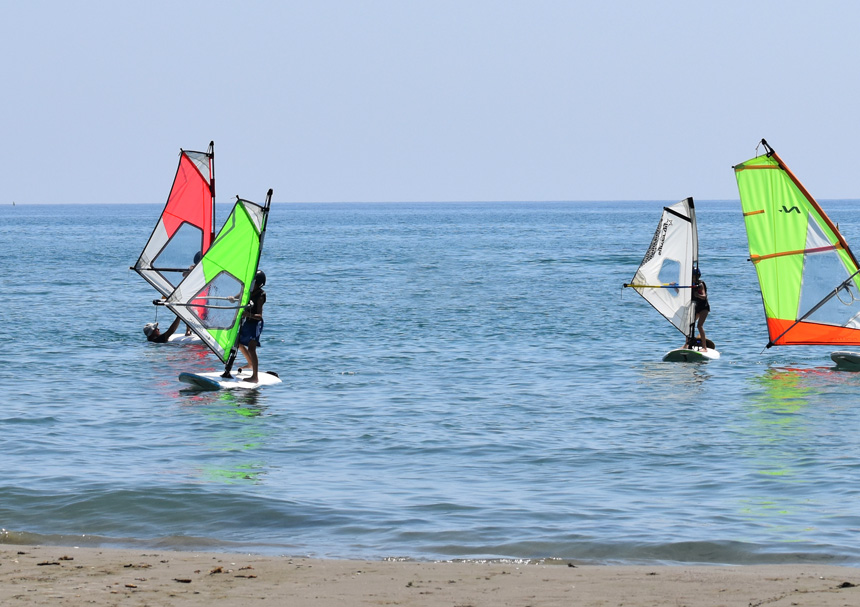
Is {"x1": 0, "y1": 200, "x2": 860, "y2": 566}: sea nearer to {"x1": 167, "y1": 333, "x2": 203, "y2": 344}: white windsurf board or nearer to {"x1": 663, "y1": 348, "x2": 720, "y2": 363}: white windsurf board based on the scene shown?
{"x1": 663, "y1": 348, "x2": 720, "y2": 363}: white windsurf board

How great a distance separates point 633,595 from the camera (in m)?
8.09

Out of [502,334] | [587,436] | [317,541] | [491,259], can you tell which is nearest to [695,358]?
[502,334]

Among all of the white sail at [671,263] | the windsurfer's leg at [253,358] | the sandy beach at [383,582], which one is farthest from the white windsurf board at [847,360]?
the sandy beach at [383,582]

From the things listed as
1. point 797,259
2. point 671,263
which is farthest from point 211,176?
point 797,259

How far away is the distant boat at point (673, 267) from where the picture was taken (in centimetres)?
2405

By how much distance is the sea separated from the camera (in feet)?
34.6

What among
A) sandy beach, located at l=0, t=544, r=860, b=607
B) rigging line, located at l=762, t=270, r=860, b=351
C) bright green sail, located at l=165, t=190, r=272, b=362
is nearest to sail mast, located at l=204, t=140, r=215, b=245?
bright green sail, located at l=165, t=190, r=272, b=362

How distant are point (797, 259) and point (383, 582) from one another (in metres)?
16.3

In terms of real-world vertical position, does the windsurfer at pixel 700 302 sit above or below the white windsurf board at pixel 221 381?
above

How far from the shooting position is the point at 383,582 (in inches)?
337

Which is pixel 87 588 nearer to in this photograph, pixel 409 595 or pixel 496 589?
pixel 409 595

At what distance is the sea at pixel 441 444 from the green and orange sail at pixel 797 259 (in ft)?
3.17

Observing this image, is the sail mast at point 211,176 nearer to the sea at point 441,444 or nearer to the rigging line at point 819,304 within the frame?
the sea at point 441,444

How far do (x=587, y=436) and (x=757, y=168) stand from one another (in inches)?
360
